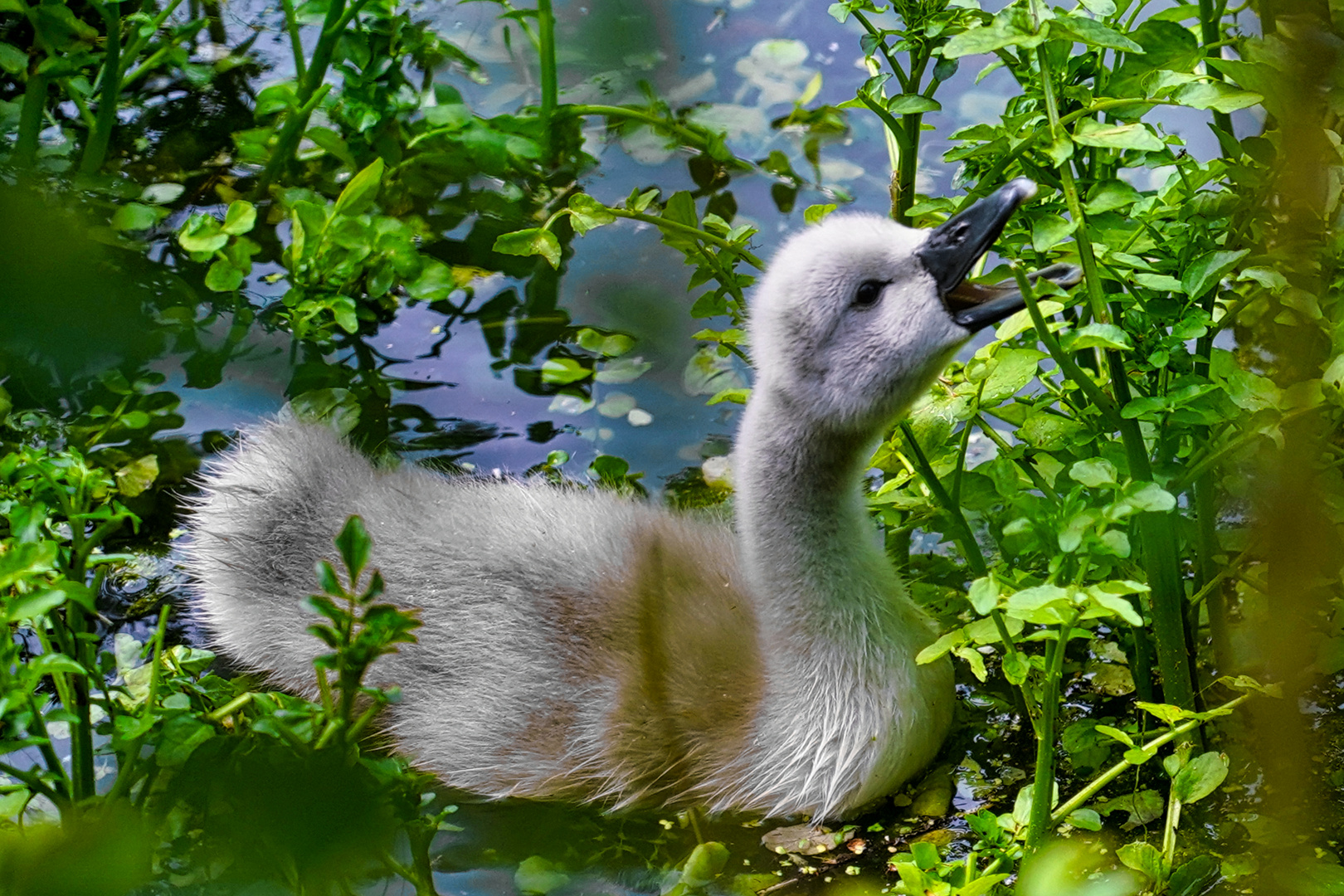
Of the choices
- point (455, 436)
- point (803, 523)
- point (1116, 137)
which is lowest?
point (803, 523)

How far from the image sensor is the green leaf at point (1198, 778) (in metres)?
1.82

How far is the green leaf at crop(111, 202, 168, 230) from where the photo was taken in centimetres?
264

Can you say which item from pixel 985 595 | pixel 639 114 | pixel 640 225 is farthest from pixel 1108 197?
pixel 640 225

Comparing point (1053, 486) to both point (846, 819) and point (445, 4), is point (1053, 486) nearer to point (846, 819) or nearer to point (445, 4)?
point (846, 819)

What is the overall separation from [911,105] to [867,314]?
33cm

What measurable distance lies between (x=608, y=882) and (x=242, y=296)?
5.59 ft

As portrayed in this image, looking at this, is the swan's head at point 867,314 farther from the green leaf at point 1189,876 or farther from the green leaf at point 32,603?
the green leaf at point 32,603

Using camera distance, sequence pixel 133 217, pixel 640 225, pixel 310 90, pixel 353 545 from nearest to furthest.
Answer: pixel 353 545, pixel 133 217, pixel 310 90, pixel 640 225

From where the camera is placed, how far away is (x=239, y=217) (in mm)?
2752

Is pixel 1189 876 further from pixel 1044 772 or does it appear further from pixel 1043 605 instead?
pixel 1043 605

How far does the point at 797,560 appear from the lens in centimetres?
225

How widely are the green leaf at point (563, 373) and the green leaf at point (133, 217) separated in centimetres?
89

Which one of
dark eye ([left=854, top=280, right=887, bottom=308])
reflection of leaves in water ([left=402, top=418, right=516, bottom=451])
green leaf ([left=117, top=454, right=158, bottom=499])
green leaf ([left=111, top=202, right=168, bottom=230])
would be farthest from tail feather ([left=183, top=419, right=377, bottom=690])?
dark eye ([left=854, top=280, right=887, bottom=308])

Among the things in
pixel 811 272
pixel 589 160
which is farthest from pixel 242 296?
pixel 811 272
